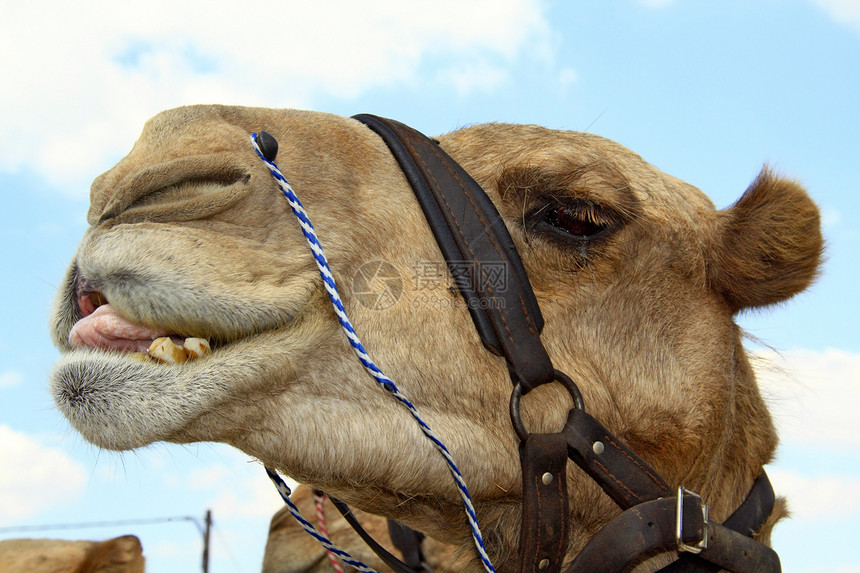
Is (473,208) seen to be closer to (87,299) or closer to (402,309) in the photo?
(402,309)

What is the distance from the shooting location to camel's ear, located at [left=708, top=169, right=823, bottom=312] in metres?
2.98

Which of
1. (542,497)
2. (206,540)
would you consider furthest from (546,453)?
(206,540)

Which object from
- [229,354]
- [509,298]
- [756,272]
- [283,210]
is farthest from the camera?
[756,272]

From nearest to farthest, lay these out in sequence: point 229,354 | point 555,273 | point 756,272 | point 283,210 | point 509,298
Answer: point 229,354 → point 283,210 → point 509,298 → point 555,273 → point 756,272

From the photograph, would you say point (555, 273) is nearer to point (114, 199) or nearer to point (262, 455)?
point (262, 455)

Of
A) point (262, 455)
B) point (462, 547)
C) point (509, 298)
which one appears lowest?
point (462, 547)

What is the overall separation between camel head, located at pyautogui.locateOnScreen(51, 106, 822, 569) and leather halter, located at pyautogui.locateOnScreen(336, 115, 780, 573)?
7 centimetres

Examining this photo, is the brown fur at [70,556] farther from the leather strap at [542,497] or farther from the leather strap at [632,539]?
the leather strap at [632,539]

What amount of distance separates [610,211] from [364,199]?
859mm

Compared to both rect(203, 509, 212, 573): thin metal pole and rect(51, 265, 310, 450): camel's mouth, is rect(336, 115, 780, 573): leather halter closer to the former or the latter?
rect(51, 265, 310, 450): camel's mouth

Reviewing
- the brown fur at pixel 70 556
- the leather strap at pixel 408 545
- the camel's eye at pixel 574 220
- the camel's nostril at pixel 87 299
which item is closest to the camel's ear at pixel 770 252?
the camel's eye at pixel 574 220

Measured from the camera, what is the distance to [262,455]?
2.32 metres

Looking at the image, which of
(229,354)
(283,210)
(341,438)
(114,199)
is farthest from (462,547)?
(114,199)

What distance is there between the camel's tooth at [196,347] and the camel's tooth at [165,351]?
0.07ft
